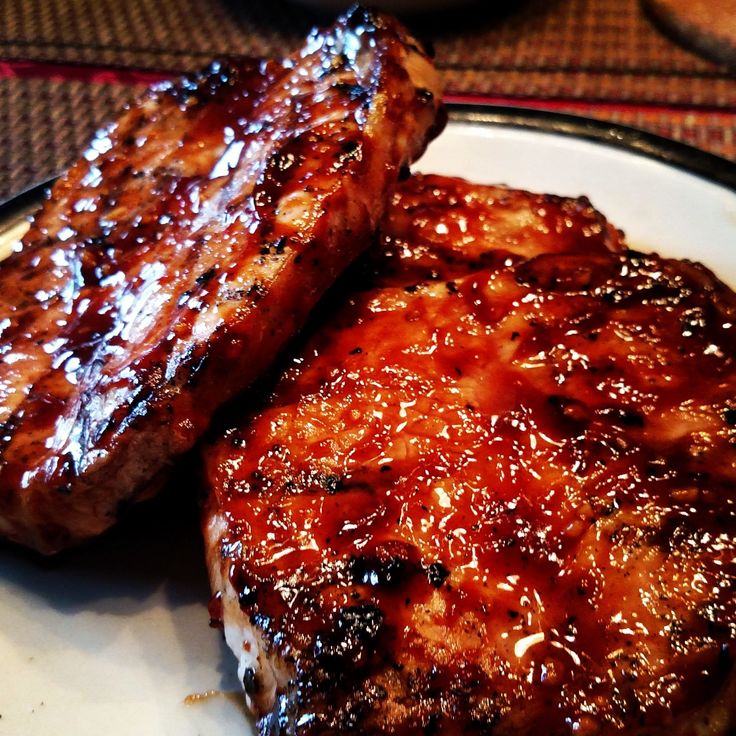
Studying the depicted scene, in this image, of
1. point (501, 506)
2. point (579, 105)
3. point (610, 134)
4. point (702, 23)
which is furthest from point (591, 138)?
point (501, 506)

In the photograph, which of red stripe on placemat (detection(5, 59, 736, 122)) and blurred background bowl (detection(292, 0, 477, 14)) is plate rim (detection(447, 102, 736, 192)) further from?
blurred background bowl (detection(292, 0, 477, 14))

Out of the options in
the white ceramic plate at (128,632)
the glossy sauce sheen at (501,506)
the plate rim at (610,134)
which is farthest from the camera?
the plate rim at (610,134)

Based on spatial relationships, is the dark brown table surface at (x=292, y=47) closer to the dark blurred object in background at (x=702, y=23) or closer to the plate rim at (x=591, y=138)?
the dark blurred object in background at (x=702, y=23)

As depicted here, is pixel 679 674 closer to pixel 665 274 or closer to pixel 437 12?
pixel 665 274

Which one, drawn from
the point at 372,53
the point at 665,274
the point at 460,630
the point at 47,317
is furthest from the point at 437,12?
the point at 460,630

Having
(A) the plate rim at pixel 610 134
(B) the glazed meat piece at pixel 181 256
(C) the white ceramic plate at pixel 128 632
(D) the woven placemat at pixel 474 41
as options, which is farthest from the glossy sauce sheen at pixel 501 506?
(D) the woven placemat at pixel 474 41
